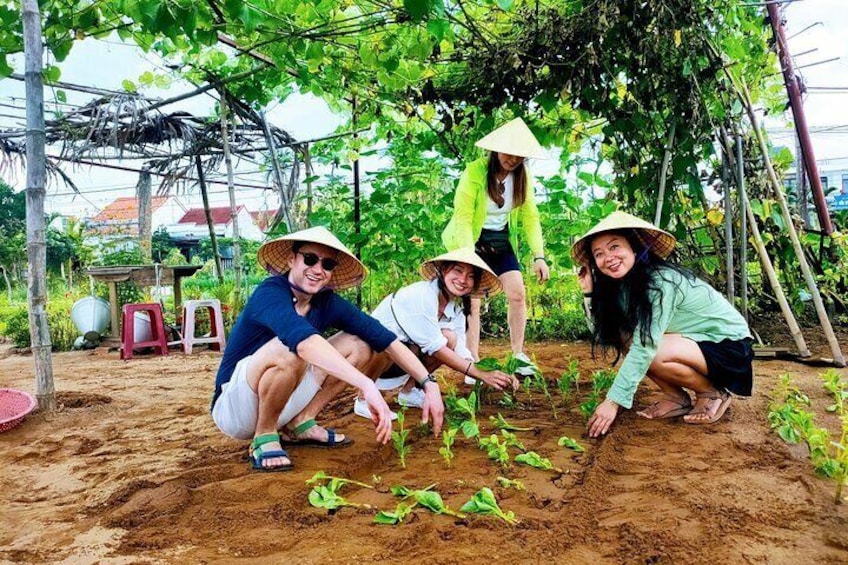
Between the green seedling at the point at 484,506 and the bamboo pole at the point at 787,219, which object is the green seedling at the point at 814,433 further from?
the bamboo pole at the point at 787,219

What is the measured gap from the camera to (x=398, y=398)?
3699mm

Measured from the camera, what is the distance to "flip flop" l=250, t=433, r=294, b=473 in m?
2.64

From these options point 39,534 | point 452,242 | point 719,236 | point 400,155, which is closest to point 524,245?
point 400,155

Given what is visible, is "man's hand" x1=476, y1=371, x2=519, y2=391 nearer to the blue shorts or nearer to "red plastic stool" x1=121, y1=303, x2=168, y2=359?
the blue shorts

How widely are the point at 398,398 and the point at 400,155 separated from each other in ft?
11.1

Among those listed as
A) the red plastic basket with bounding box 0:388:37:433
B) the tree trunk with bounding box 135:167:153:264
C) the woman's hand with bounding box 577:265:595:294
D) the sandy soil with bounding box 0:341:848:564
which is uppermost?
the tree trunk with bounding box 135:167:153:264

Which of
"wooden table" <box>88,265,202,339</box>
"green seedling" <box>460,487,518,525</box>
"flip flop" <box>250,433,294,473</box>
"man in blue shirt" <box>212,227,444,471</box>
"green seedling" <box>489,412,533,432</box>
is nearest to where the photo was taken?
"green seedling" <box>460,487,518,525</box>

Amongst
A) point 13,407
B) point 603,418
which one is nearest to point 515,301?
point 603,418

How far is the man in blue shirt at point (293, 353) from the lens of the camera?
246cm

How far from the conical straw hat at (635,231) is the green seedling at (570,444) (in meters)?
0.85

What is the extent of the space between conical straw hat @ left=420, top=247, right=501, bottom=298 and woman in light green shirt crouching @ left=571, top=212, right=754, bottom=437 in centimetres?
44

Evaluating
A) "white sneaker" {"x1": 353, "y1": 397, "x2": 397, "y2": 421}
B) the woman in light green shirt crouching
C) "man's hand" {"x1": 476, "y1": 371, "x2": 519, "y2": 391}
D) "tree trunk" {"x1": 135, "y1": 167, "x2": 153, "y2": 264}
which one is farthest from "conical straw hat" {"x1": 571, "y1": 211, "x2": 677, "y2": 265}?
"tree trunk" {"x1": 135, "y1": 167, "x2": 153, "y2": 264}

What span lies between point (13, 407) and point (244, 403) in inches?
75.0

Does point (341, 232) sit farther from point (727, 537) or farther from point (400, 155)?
point (727, 537)
